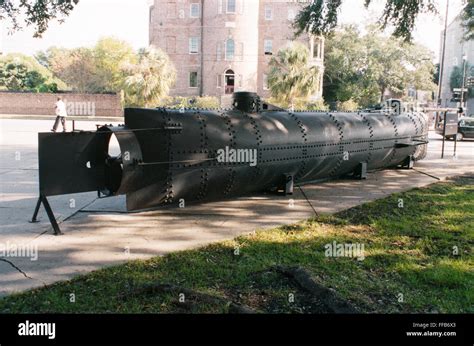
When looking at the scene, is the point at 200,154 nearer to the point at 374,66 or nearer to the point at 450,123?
the point at 450,123

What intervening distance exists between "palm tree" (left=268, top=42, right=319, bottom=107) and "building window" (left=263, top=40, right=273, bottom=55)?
12.0 m

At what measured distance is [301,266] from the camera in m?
5.70

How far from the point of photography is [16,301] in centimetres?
466

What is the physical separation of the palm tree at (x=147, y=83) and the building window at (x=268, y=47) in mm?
16496

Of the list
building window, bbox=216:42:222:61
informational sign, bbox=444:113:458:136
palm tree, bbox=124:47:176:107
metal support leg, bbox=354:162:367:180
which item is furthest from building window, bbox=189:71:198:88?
metal support leg, bbox=354:162:367:180

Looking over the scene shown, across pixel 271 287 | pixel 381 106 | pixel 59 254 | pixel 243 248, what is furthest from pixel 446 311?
pixel 381 106

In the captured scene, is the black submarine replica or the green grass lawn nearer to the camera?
the green grass lawn

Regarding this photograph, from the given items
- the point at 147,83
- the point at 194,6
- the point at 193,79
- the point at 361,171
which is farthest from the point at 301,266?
the point at 194,6

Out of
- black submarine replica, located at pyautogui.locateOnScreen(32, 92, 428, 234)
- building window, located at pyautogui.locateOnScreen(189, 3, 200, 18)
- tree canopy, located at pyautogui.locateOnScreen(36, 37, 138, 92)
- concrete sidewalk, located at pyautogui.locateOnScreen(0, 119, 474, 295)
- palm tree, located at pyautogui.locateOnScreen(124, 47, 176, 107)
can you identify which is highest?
building window, located at pyautogui.locateOnScreen(189, 3, 200, 18)

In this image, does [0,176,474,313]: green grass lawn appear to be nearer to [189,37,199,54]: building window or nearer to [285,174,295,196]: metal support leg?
[285,174,295,196]: metal support leg

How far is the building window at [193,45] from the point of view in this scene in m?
52.8

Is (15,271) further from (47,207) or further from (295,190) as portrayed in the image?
(295,190)

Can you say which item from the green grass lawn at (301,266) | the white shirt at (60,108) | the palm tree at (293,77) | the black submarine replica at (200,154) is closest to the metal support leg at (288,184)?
the black submarine replica at (200,154)

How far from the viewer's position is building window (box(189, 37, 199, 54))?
52812 millimetres
